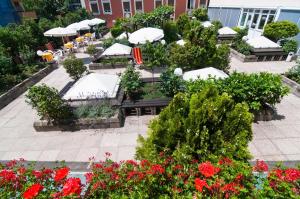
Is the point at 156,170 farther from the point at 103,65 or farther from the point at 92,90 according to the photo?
the point at 103,65

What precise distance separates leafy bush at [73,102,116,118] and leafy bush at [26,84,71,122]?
620 millimetres

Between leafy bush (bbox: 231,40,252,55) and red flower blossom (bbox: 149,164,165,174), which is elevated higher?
red flower blossom (bbox: 149,164,165,174)

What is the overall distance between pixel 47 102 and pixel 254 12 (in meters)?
21.7

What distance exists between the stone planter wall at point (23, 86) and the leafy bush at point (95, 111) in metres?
5.13

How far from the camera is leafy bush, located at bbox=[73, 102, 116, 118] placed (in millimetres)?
7598

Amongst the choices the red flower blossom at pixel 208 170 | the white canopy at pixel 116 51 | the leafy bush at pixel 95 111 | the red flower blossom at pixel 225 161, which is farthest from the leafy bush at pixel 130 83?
the white canopy at pixel 116 51

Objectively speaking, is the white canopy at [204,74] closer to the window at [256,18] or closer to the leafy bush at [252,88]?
the leafy bush at [252,88]

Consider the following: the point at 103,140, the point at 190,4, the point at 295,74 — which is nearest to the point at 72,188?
the point at 103,140

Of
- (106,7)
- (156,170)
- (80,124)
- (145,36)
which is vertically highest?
(106,7)

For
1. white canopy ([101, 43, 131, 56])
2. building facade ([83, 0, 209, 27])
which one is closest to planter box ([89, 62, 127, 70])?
white canopy ([101, 43, 131, 56])

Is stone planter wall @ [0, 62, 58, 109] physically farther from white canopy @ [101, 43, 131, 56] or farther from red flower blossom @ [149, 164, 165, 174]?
red flower blossom @ [149, 164, 165, 174]

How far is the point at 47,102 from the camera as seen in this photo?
6863mm

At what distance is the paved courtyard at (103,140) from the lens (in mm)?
6141

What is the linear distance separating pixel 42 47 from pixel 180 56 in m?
15.5
